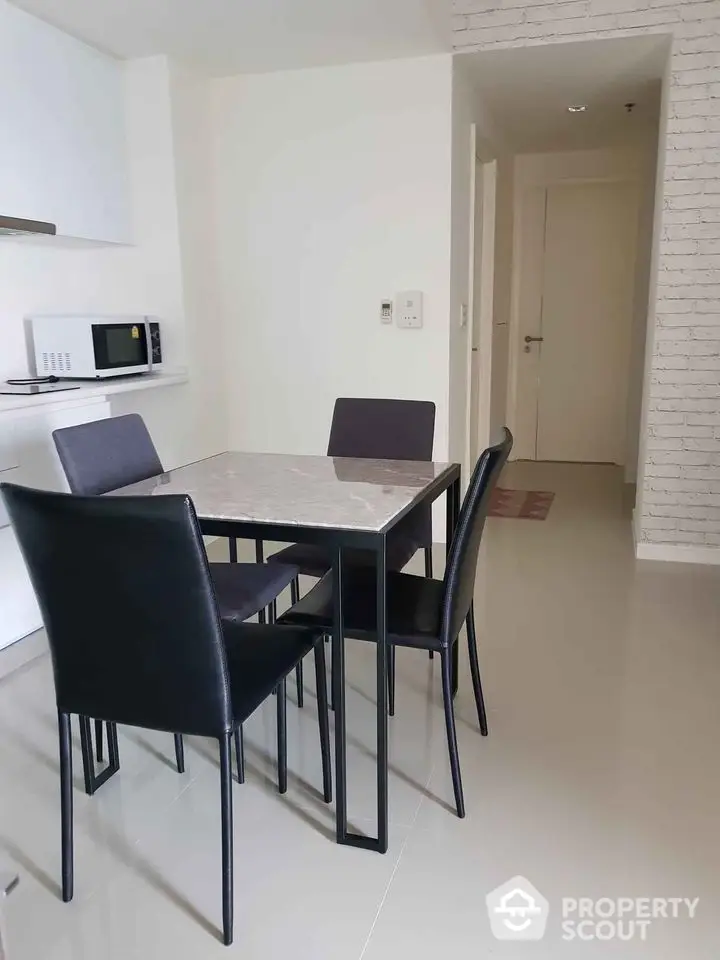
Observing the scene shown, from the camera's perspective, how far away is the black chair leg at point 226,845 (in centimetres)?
154

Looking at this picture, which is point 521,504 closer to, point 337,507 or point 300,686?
point 300,686

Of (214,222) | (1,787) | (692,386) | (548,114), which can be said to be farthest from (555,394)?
(1,787)

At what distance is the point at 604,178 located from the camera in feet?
19.4

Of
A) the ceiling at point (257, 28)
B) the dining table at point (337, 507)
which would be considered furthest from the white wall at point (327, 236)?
the dining table at point (337, 507)

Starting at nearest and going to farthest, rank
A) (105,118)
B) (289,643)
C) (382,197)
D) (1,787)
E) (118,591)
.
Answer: (118,591) → (289,643) → (1,787) → (105,118) → (382,197)

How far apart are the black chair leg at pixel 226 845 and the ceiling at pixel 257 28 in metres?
2.77

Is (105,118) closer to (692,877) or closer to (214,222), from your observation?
(214,222)

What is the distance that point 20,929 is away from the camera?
63.1 inches

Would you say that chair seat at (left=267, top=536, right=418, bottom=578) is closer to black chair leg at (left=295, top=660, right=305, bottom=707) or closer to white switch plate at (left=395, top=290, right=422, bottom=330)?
black chair leg at (left=295, top=660, right=305, bottom=707)

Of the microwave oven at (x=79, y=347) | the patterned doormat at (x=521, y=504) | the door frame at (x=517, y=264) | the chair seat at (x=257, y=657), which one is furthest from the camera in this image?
the door frame at (x=517, y=264)

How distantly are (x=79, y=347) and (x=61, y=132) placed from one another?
911mm

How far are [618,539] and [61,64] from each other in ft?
11.4

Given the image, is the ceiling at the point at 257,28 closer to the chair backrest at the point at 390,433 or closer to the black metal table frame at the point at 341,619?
the chair backrest at the point at 390,433

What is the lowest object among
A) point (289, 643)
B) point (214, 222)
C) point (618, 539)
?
point (618, 539)
